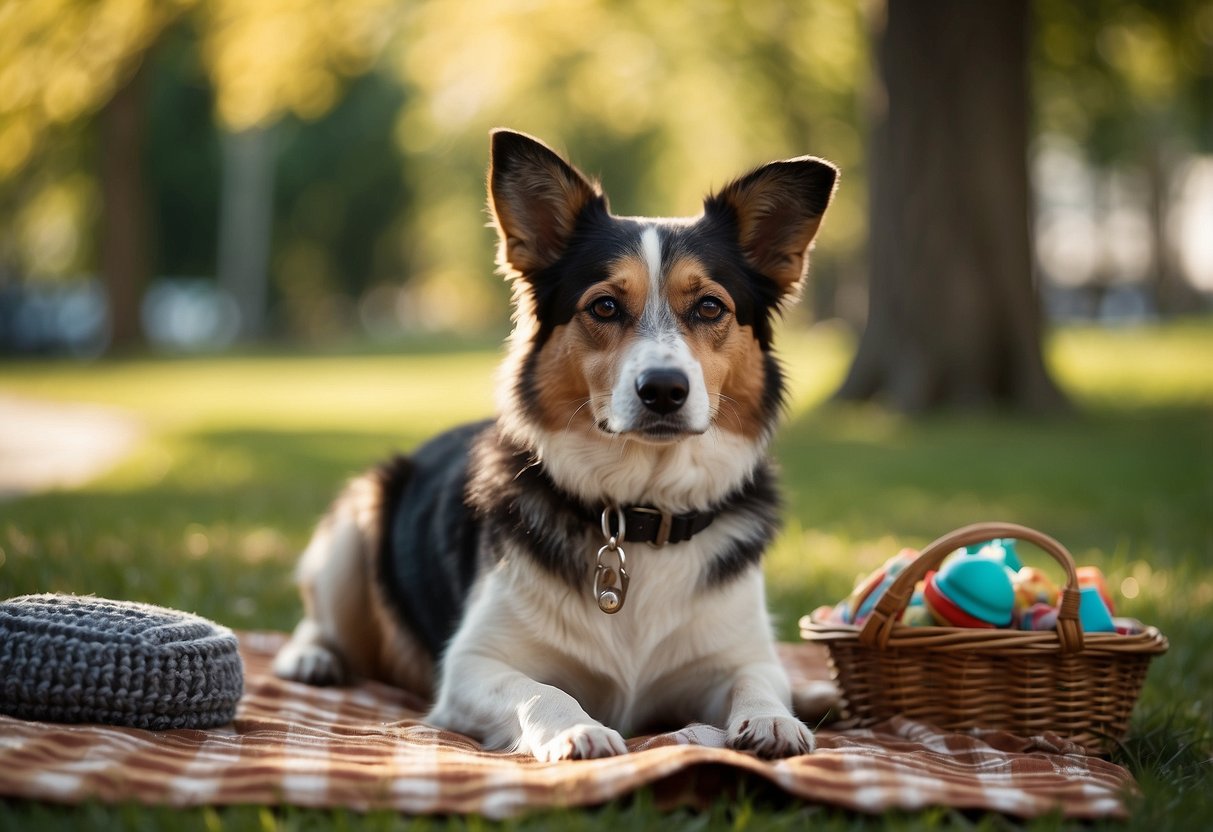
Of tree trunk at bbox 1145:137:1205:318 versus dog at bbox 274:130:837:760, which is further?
tree trunk at bbox 1145:137:1205:318

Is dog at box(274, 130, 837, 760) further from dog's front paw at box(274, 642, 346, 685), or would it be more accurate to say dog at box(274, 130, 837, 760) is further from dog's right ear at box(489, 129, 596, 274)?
dog's front paw at box(274, 642, 346, 685)

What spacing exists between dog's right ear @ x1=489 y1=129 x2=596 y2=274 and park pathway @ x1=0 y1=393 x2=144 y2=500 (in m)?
5.91

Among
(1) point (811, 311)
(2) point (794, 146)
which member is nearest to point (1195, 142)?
(2) point (794, 146)

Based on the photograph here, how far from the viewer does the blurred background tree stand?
43.1 feet

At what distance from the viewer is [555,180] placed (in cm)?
416

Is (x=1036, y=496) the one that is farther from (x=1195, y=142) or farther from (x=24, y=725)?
(x=1195, y=142)

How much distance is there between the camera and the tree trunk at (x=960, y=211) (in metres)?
13.0

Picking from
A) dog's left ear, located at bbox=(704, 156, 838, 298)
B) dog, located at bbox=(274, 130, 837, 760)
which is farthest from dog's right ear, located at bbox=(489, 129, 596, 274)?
dog's left ear, located at bbox=(704, 156, 838, 298)

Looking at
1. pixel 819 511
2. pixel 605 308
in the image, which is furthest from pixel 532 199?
pixel 819 511

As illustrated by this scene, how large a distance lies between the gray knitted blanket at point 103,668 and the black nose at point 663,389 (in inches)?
57.3

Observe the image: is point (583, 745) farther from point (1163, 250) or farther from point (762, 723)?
point (1163, 250)

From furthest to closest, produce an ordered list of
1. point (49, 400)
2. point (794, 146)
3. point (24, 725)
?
point (794, 146) → point (49, 400) → point (24, 725)

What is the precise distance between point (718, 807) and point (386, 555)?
227 centimetres

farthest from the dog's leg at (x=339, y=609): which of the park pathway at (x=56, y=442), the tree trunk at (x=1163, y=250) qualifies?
the tree trunk at (x=1163, y=250)
